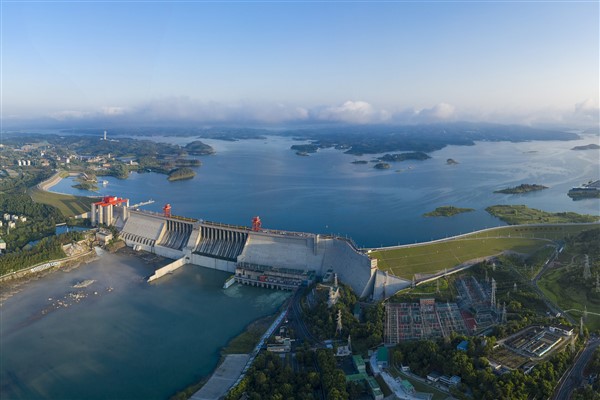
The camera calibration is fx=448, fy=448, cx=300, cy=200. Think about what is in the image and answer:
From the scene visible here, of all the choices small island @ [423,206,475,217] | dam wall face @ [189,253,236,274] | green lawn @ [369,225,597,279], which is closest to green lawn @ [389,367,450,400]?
green lawn @ [369,225,597,279]

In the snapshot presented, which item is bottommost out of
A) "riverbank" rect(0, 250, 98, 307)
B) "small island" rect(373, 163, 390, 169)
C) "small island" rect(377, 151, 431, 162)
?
"riverbank" rect(0, 250, 98, 307)

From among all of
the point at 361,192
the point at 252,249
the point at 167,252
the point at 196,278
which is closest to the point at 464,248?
the point at 252,249

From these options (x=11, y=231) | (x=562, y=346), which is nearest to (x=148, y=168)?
(x=11, y=231)

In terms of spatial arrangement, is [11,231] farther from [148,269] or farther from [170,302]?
[170,302]

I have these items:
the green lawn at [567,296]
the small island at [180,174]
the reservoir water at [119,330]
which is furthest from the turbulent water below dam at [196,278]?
the green lawn at [567,296]

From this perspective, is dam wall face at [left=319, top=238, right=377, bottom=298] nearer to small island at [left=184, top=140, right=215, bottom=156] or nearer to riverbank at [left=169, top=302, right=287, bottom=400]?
riverbank at [left=169, top=302, right=287, bottom=400]
